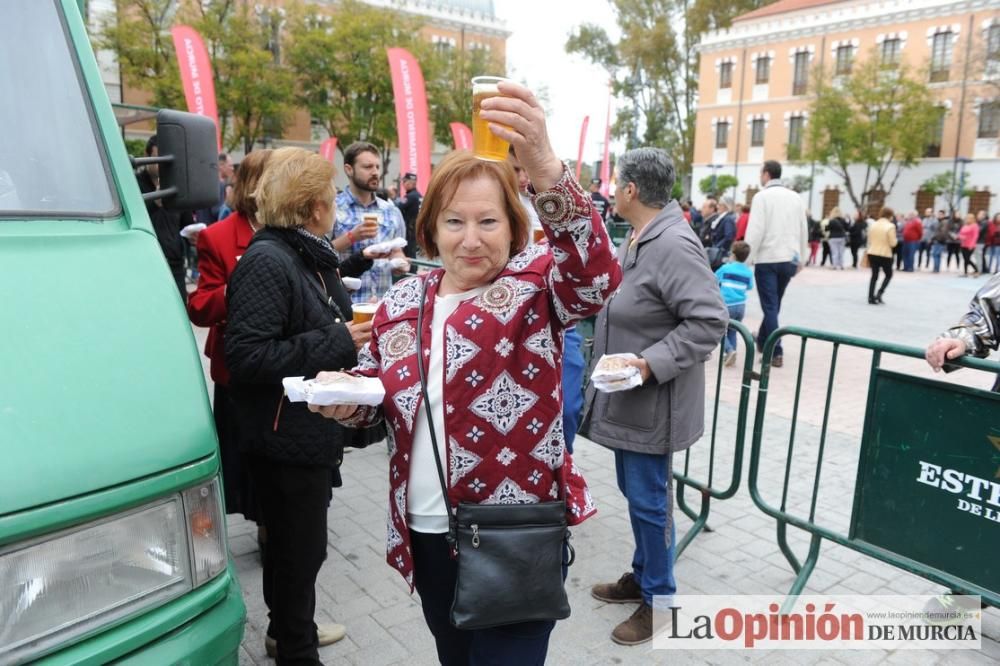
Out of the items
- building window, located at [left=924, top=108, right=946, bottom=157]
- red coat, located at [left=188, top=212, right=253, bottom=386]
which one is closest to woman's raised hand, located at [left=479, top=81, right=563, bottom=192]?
red coat, located at [left=188, top=212, right=253, bottom=386]

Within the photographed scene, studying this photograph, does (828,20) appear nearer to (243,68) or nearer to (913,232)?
(913,232)

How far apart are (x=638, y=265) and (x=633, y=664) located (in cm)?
167

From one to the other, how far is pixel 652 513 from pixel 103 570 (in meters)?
2.18

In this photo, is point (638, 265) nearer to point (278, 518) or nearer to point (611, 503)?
point (278, 518)

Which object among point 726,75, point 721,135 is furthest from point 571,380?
point 726,75

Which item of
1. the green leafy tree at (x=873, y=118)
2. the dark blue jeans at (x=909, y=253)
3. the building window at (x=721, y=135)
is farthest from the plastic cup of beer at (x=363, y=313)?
the building window at (x=721, y=135)

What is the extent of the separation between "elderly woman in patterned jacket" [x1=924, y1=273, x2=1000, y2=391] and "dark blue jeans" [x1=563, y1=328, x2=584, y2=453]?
1.77 metres

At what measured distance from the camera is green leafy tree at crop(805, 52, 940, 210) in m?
35.4

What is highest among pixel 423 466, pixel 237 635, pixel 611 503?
pixel 423 466

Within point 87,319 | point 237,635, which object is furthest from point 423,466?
point 87,319

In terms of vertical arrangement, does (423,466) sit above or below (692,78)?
below

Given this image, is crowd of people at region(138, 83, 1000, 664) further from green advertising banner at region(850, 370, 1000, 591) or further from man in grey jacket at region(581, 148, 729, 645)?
green advertising banner at region(850, 370, 1000, 591)

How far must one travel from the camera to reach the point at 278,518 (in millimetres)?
2611

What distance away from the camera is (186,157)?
2.65 meters
